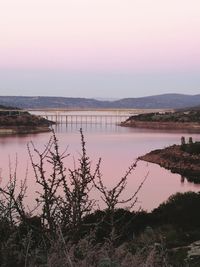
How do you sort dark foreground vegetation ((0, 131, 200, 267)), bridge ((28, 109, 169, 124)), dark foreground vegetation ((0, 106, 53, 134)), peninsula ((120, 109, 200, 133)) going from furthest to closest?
bridge ((28, 109, 169, 124)), peninsula ((120, 109, 200, 133)), dark foreground vegetation ((0, 106, 53, 134)), dark foreground vegetation ((0, 131, 200, 267))

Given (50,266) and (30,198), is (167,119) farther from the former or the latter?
(50,266)

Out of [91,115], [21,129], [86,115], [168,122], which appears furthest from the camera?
[91,115]

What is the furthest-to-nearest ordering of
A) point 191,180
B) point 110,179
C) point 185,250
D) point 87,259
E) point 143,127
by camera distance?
point 143,127 < point 191,180 < point 110,179 < point 185,250 < point 87,259

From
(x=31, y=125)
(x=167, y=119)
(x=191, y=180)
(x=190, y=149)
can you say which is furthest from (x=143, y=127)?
(x=191, y=180)

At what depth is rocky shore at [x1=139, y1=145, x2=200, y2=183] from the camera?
30.3 metres

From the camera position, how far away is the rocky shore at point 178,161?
30.3 metres

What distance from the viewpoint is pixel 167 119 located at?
93188mm

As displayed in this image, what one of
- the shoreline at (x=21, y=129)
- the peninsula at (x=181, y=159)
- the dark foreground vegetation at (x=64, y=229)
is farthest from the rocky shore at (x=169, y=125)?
the dark foreground vegetation at (x=64, y=229)

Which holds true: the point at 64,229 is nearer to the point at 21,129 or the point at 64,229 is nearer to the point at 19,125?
the point at 21,129

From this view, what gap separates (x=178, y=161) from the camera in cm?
3419

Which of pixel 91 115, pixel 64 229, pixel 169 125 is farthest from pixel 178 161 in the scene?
pixel 91 115

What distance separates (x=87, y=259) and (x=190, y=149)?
113 feet

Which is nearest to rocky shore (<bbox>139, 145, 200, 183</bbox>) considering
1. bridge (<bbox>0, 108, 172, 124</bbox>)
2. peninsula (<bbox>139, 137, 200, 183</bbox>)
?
peninsula (<bbox>139, 137, 200, 183</bbox>)

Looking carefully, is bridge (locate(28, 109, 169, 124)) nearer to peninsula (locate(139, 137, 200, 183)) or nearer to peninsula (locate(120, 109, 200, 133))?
peninsula (locate(120, 109, 200, 133))
